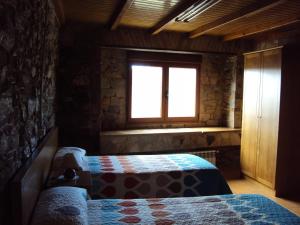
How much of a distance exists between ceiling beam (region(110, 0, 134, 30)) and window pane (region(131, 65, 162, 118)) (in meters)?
1.03

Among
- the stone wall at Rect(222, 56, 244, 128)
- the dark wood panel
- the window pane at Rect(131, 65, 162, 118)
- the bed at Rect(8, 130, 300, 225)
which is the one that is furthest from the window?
the bed at Rect(8, 130, 300, 225)

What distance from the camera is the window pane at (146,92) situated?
4.63 metres

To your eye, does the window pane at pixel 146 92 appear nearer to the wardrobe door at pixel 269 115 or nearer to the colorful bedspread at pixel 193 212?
the wardrobe door at pixel 269 115

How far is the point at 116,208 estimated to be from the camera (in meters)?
2.08

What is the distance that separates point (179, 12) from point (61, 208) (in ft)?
7.81

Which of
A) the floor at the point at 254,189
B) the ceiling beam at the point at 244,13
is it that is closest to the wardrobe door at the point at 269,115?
the floor at the point at 254,189

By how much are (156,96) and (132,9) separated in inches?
72.6

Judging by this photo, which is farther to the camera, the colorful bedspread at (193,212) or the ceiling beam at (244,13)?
the ceiling beam at (244,13)

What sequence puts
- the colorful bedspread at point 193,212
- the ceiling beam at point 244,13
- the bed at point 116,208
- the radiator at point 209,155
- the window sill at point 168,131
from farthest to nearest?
the radiator at point 209,155
the window sill at point 168,131
the ceiling beam at point 244,13
the colorful bedspread at point 193,212
the bed at point 116,208

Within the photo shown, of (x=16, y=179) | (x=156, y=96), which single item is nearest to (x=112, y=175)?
(x=16, y=179)

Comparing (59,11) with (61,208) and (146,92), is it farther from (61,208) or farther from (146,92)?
(61,208)

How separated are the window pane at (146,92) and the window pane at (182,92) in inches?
8.9

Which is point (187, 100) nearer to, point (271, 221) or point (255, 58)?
point (255, 58)

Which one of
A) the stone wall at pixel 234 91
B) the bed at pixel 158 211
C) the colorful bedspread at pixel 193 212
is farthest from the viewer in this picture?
the stone wall at pixel 234 91
